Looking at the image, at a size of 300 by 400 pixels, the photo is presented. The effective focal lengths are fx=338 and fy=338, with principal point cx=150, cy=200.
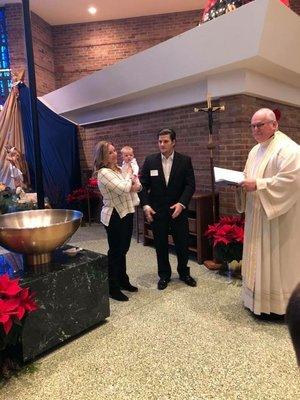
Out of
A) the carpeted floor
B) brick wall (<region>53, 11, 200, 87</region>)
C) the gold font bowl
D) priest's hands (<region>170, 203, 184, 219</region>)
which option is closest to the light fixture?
brick wall (<region>53, 11, 200, 87</region>)

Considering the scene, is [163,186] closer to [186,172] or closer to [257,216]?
[186,172]

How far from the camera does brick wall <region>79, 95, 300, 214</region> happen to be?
13.6 feet

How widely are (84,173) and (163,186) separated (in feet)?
14.3

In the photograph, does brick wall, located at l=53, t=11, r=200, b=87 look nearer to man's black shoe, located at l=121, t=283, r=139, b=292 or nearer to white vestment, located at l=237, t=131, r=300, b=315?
white vestment, located at l=237, t=131, r=300, b=315

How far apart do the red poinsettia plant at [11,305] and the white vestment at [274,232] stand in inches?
67.6

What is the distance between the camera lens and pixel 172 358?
2.23m

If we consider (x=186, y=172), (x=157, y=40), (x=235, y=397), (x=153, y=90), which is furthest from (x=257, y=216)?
(x=157, y=40)

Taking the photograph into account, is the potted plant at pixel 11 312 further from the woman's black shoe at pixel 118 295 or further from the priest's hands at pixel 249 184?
the priest's hands at pixel 249 184

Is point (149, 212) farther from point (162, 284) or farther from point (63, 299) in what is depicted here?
point (63, 299)

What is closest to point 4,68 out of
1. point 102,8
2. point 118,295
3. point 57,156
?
point 102,8

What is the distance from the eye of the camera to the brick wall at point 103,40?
8.17 m

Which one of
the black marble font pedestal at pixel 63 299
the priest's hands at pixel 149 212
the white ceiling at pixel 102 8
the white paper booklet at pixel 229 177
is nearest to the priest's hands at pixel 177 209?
the priest's hands at pixel 149 212

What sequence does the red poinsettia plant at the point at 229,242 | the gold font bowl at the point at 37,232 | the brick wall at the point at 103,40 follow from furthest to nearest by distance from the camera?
1. the brick wall at the point at 103,40
2. the red poinsettia plant at the point at 229,242
3. the gold font bowl at the point at 37,232

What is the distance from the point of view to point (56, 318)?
230cm
